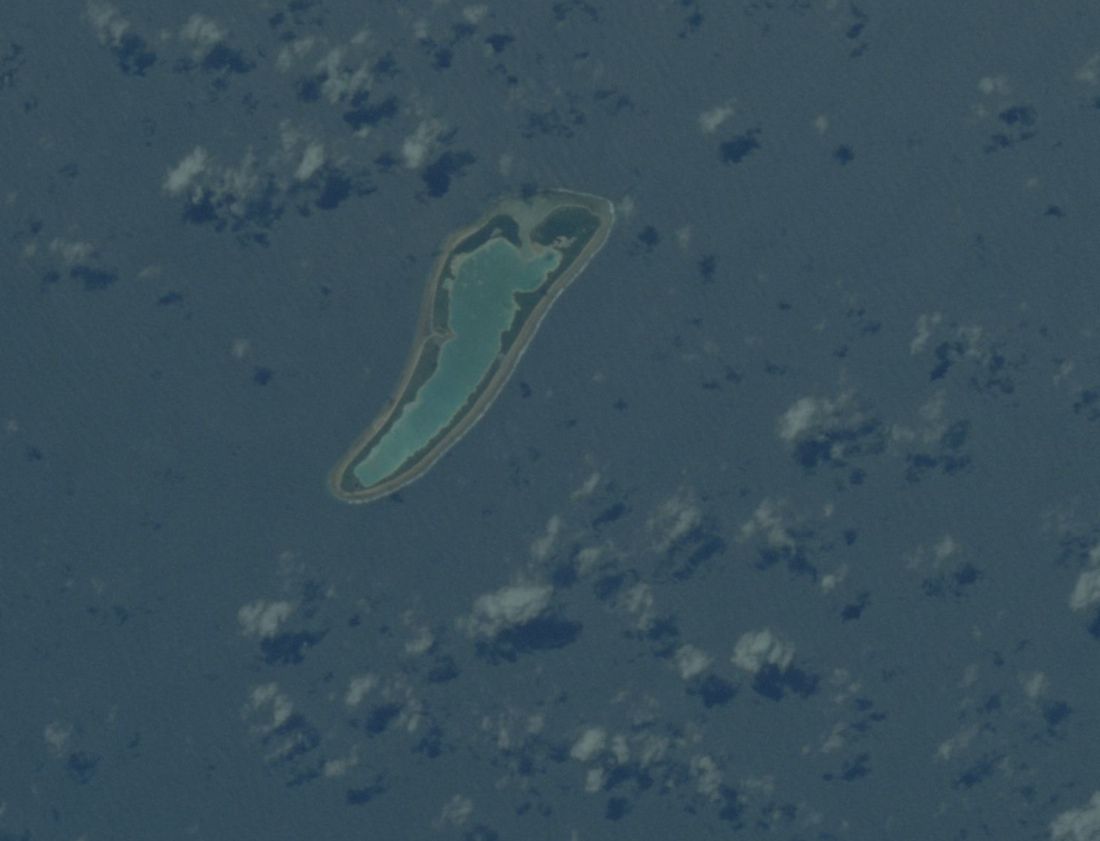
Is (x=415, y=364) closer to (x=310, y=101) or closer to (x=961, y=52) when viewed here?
(x=310, y=101)

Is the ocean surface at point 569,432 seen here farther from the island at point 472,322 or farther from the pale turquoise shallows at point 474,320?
the pale turquoise shallows at point 474,320

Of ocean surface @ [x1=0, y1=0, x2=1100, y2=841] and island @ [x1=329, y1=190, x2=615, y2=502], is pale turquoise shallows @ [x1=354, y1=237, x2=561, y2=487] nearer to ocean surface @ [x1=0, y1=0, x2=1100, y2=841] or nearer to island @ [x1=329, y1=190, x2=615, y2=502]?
island @ [x1=329, y1=190, x2=615, y2=502]

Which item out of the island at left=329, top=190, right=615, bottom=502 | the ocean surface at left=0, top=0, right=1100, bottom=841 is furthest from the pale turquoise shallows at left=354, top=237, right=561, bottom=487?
the ocean surface at left=0, top=0, right=1100, bottom=841

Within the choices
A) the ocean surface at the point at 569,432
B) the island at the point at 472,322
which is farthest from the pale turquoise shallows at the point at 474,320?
the ocean surface at the point at 569,432

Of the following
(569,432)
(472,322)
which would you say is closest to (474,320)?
(472,322)

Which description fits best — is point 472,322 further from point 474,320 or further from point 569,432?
point 569,432

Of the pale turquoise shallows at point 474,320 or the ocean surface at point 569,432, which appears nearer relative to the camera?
the ocean surface at point 569,432
